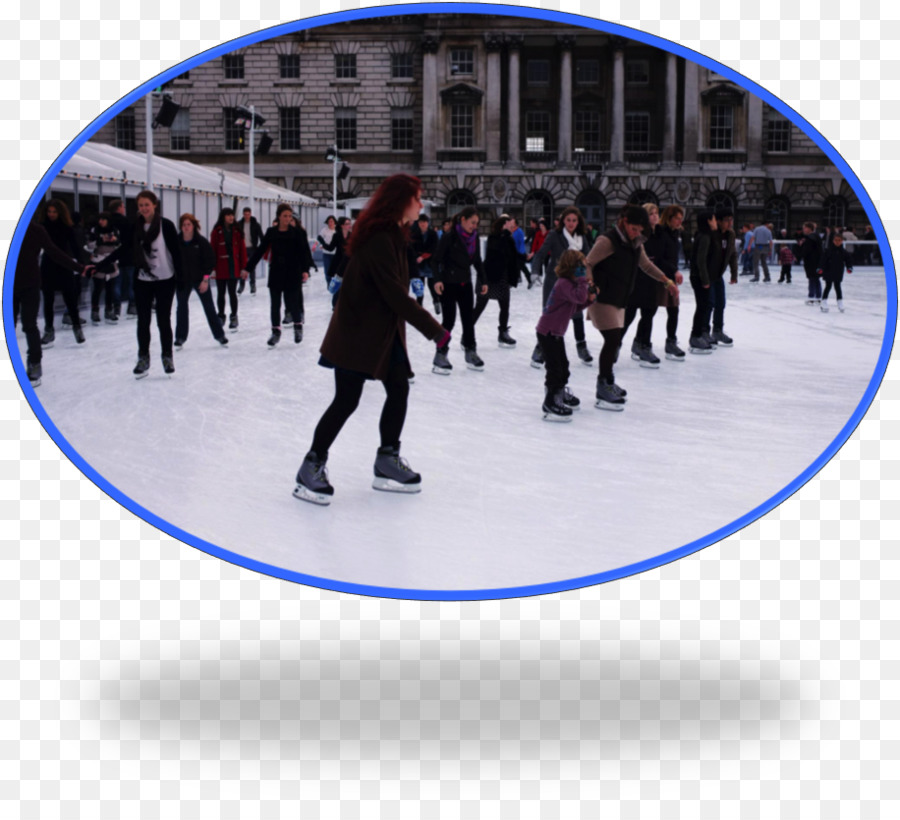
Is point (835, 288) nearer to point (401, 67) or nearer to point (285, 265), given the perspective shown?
point (401, 67)

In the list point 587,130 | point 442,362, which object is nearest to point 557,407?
point 442,362

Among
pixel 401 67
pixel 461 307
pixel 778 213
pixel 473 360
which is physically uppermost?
pixel 401 67

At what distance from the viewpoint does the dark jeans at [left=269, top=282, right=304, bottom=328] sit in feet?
25.5

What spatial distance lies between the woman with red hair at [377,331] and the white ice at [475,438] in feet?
0.23

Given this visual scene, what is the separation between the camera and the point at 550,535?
7.59m

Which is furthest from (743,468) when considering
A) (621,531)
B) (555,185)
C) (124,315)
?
(124,315)

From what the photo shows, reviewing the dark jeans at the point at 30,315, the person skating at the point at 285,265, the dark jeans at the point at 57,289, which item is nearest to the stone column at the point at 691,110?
the person skating at the point at 285,265

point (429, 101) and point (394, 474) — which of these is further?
point (394, 474)

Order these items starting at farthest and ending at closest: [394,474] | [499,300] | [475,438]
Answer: [499,300]
[475,438]
[394,474]

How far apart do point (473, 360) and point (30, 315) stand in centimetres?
233

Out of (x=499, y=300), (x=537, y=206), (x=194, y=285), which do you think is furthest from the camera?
(x=499, y=300)

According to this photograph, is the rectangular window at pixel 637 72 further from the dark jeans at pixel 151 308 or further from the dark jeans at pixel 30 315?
the dark jeans at pixel 30 315

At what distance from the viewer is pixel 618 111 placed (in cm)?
714

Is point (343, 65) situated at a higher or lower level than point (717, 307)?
higher
